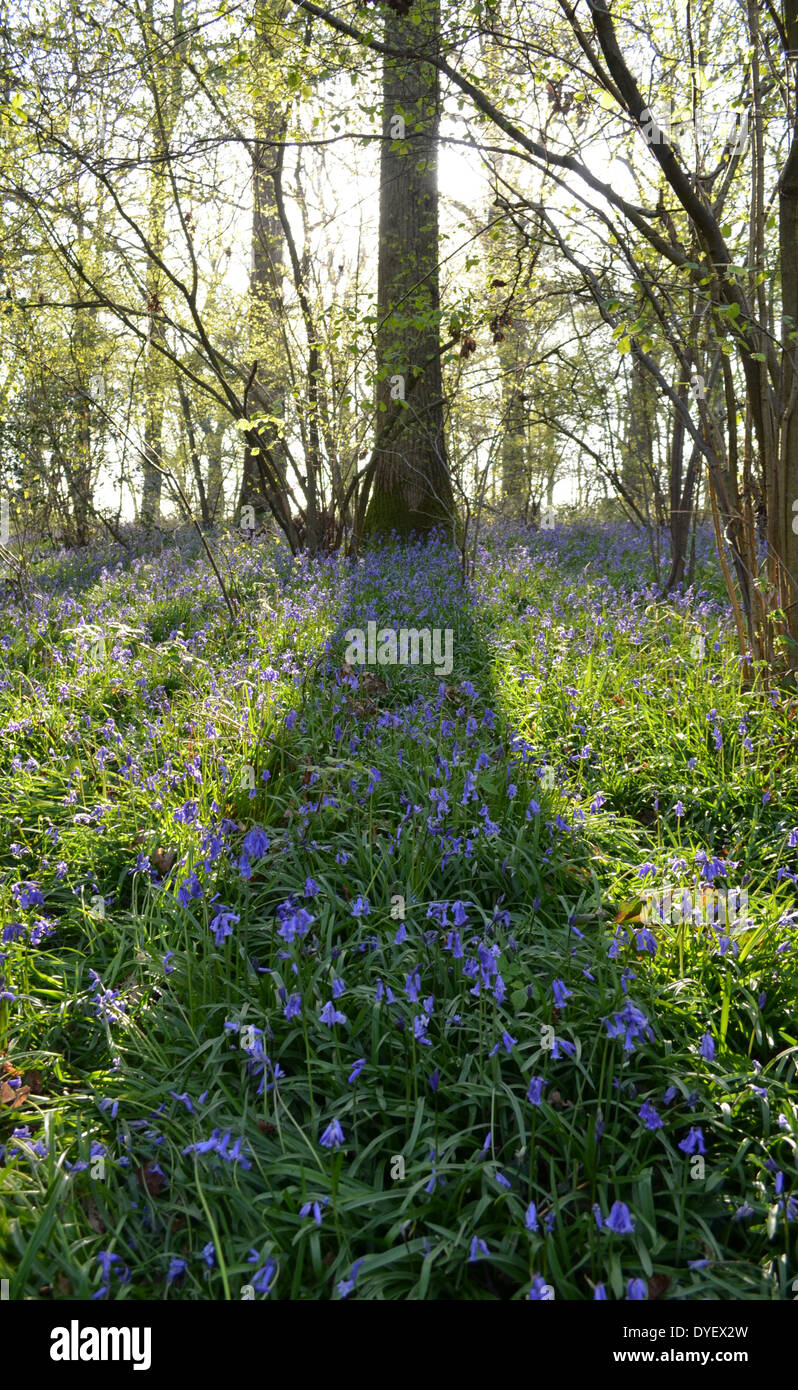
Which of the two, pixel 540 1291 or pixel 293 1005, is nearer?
pixel 540 1291

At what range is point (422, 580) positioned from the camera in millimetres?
6660

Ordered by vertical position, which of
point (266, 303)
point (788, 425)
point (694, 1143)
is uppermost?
point (266, 303)

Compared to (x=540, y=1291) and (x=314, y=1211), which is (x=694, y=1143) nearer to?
(x=540, y=1291)

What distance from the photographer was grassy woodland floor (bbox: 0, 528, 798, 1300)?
1615 mm

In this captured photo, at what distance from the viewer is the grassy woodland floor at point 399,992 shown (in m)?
1.62

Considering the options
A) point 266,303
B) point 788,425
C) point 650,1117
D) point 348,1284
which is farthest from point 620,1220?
point 266,303

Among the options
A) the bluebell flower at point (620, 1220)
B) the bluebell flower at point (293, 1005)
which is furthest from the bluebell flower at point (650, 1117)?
the bluebell flower at point (293, 1005)

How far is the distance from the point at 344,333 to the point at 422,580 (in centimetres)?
202

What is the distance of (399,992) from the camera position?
229 centimetres

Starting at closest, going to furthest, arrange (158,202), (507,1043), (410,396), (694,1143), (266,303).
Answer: (694,1143)
(507,1043)
(158,202)
(410,396)
(266,303)

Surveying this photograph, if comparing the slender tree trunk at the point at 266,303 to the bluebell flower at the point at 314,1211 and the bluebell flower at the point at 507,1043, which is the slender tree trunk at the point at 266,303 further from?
the bluebell flower at the point at 314,1211

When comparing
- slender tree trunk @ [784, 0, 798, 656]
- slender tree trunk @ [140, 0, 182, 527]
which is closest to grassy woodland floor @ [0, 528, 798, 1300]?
slender tree trunk @ [784, 0, 798, 656]

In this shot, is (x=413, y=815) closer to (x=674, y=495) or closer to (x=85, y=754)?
(x=85, y=754)
